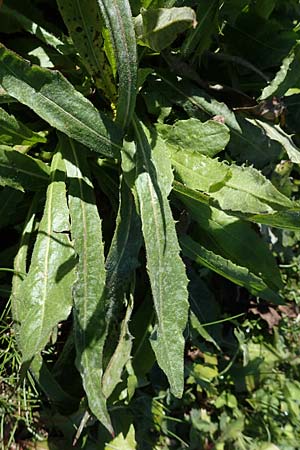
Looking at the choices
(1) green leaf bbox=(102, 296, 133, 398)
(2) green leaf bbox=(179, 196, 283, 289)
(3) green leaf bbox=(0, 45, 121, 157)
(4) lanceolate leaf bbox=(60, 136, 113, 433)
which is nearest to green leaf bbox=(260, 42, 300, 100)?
(2) green leaf bbox=(179, 196, 283, 289)

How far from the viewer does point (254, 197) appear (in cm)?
141

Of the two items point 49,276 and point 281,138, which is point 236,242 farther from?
point 49,276

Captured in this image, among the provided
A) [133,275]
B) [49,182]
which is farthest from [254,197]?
[49,182]

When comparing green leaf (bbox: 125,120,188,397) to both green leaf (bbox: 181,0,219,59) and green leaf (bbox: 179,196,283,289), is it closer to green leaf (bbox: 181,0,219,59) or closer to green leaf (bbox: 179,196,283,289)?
green leaf (bbox: 179,196,283,289)

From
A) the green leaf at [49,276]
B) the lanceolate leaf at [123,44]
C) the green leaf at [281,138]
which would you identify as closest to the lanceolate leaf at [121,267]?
the green leaf at [49,276]

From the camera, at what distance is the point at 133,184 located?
1390 millimetres

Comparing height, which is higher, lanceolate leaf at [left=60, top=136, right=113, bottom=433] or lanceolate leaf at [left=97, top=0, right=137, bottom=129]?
lanceolate leaf at [left=97, top=0, right=137, bottom=129]

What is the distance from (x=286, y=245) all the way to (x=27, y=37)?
1073 millimetres

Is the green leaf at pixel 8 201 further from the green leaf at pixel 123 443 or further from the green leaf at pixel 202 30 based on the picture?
the green leaf at pixel 123 443

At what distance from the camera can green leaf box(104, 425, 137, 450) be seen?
1720 millimetres

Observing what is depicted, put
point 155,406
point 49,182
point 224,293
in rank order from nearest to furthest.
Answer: point 49,182, point 155,406, point 224,293

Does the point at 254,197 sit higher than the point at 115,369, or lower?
higher

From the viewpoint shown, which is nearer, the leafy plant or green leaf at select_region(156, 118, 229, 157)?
the leafy plant

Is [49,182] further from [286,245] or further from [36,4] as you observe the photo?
[286,245]
